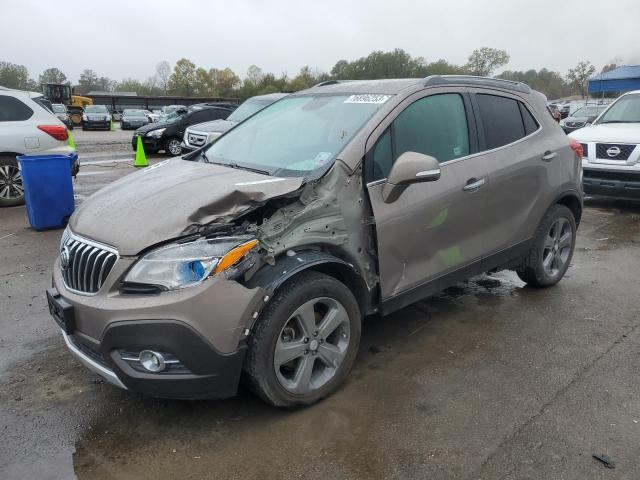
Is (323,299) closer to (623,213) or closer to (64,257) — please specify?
(64,257)

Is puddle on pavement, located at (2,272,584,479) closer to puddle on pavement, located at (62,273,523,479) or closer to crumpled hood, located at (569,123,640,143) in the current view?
puddle on pavement, located at (62,273,523,479)

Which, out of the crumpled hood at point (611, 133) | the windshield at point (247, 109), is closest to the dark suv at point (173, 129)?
the windshield at point (247, 109)

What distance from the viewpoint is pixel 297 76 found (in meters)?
87.4

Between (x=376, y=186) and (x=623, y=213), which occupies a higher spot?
(x=376, y=186)

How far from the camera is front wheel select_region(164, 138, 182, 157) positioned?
53.0 ft

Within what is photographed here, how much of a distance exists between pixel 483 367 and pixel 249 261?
182 cm

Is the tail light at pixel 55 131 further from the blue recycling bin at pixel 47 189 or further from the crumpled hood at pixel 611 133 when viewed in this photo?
the crumpled hood at pixel 611 133

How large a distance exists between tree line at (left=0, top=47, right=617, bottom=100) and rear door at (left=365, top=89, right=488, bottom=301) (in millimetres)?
72036

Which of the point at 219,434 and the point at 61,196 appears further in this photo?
the point at 61,196

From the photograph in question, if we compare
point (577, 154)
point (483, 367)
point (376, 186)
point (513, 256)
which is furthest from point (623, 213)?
point (376, 186)

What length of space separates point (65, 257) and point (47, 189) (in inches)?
182

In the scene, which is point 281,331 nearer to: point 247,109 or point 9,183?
point 9,183

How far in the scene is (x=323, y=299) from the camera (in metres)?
2.88

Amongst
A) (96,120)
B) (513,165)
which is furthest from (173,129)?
(96,120)
